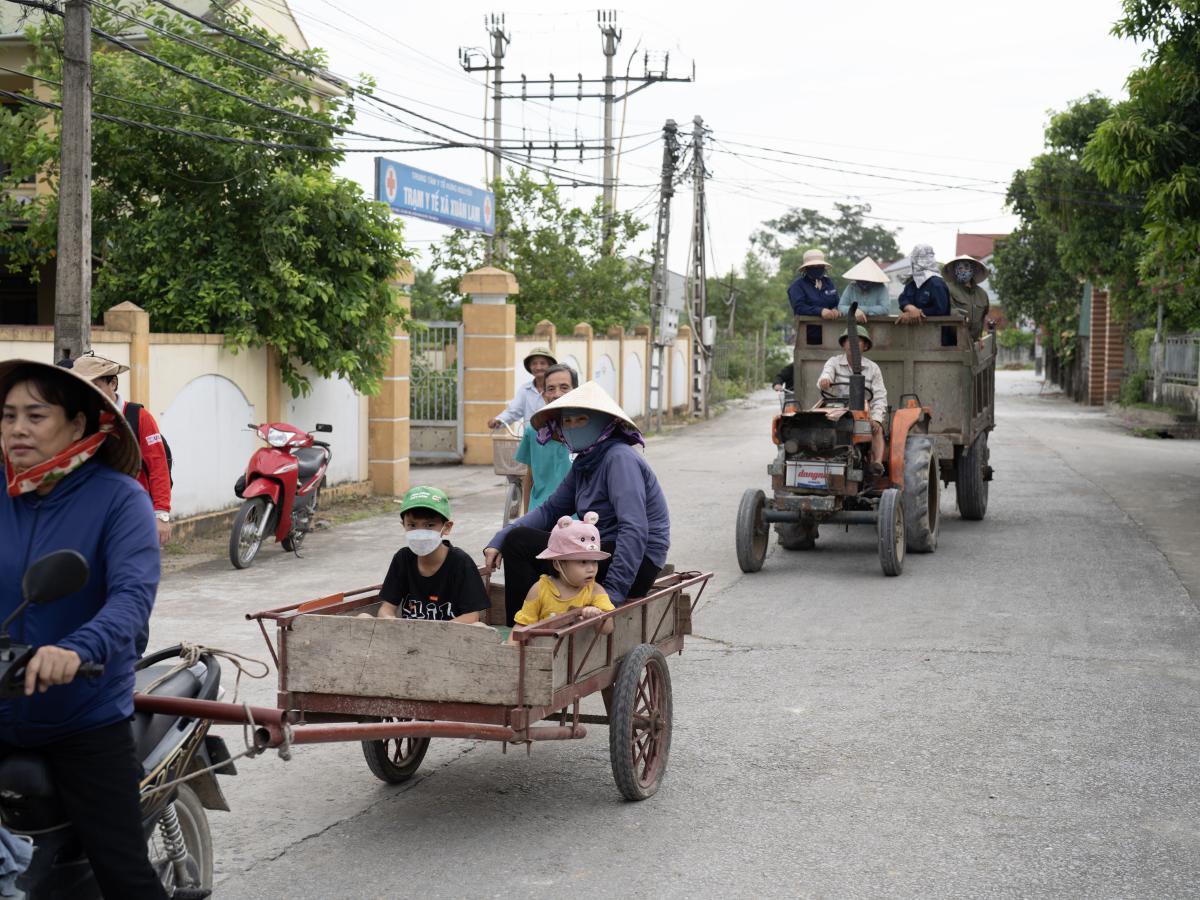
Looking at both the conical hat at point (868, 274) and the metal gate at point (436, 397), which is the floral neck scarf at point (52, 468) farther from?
the metal gate at point (436, 397)

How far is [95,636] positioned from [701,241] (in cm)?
3420

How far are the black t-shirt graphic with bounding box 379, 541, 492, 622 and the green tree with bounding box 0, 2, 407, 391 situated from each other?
855 centimetres

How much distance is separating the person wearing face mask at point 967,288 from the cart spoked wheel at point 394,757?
933 centimetres

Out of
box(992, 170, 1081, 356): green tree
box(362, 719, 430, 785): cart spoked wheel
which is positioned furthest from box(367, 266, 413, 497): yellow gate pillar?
box(992, 170, 1081, 356): green tree

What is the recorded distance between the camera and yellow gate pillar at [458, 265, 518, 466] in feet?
71.0

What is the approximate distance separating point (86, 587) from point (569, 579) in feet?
8.31

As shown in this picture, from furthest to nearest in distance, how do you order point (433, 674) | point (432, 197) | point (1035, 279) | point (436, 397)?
1. point (1035, 279)
2. point (436, 397)
3. point (432, 197)
4. point (433, 674)

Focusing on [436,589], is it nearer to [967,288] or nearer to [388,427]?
[967,288]

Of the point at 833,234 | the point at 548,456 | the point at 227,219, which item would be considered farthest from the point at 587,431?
the point at 833,234

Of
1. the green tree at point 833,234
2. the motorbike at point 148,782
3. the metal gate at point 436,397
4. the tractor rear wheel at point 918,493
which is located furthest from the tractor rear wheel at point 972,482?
the green tree at point 833,234

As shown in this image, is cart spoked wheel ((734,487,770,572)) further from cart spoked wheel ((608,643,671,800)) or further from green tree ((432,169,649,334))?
green tree ((432,169,649,334))

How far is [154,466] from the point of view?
26.2 feet

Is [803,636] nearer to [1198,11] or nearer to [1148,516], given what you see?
[1148,516]

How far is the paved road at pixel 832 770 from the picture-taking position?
491 cm
